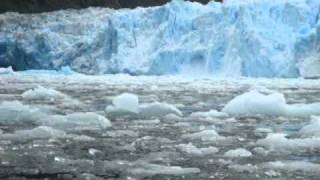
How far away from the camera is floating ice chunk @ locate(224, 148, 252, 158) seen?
5.60m

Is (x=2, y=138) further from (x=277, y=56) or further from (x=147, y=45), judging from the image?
(x=147, y=45)

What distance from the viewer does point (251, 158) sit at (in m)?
5.48

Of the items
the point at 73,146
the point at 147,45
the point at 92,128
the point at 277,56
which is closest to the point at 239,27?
the point at 277,56

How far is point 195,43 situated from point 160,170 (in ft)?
60.5

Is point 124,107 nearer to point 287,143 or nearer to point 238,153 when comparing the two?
point 287,143

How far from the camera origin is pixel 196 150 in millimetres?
5812

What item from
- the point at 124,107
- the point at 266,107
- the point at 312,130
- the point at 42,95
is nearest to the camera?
the point at 312,130

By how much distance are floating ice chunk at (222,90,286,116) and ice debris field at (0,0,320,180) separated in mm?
23

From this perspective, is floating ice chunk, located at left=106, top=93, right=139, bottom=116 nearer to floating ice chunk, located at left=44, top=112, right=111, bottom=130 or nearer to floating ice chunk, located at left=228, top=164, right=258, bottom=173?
floating ice chunk, located at left=44, top=112, right=111, bottom=130

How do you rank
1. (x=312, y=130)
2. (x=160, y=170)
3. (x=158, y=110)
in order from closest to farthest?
(x=160, y=170) < (x=312, y=130) < (x=158, y=110)

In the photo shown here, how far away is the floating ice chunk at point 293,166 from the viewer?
496 centimetres

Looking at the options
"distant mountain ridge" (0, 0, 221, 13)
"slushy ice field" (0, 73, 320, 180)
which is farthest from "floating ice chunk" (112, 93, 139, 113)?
"distant mountain ridge" (0, 0, 221, 13)

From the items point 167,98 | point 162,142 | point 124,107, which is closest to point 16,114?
point 124,107

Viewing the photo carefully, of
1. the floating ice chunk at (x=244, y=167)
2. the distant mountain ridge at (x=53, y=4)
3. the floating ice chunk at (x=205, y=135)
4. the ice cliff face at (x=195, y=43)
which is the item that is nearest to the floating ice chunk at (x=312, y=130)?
the floating ice chunk at (x=205, y=135)
